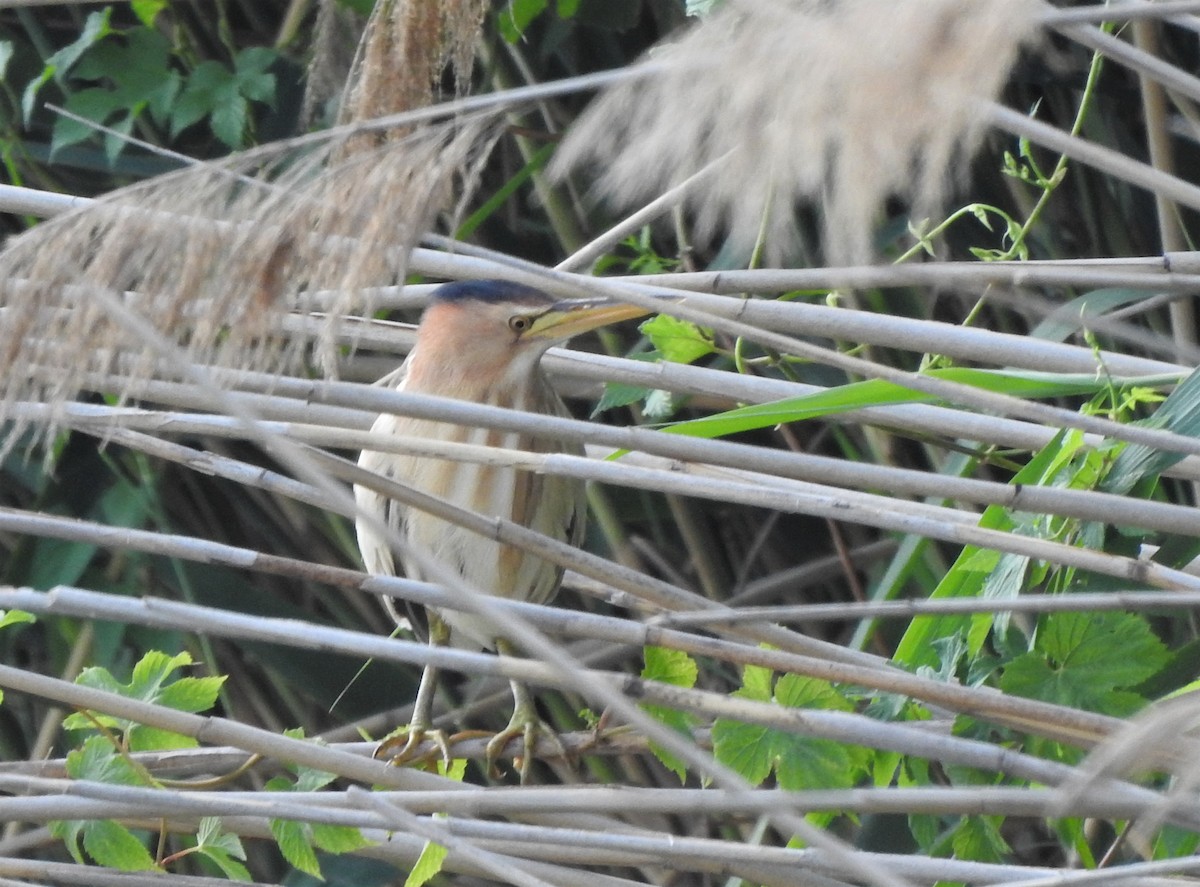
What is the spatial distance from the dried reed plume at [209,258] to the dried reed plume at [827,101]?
11cm

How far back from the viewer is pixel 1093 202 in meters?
1.72

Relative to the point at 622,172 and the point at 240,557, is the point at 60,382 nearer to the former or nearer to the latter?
the point at 240,557

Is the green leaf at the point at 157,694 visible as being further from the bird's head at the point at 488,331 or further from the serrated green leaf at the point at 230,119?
the serrated green leaf at the point at 230,119

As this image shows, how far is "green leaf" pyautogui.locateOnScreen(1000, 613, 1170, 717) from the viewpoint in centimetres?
97

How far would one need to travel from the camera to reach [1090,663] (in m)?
0.99

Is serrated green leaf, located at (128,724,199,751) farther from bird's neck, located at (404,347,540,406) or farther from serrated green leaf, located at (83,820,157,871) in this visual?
bird's neck, located at (404,347,540,406)

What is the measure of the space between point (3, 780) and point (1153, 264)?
87 centimetres

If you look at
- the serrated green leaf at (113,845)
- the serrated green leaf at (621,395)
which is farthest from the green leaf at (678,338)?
the serrated green leaf at (113,845)

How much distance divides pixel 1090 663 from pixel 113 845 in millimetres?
731

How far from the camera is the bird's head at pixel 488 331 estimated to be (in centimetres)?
157

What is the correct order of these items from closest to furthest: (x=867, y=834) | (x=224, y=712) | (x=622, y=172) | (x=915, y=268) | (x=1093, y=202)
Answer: (x=622, y=172) < (x=915, y=268) < (x=867, y=834) < (x=1093, y=202) < (x=224, y=712)

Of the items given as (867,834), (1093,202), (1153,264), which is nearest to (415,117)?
(1153,264)

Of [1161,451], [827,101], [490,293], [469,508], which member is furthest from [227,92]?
[827,101]

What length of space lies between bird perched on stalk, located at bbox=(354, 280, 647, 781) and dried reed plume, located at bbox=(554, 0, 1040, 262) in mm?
818
